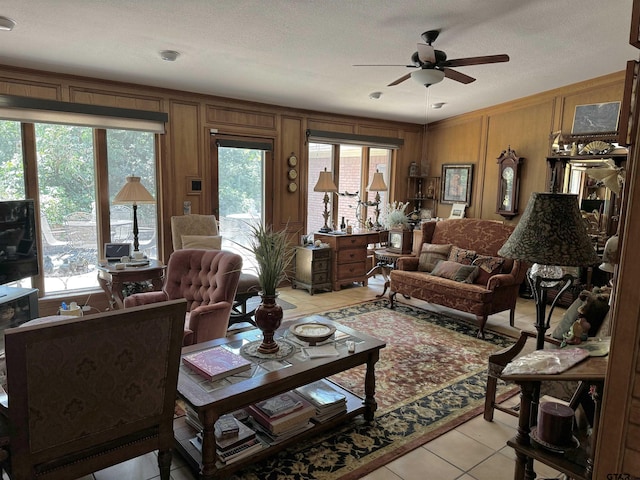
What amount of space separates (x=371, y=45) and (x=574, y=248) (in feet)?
8.42

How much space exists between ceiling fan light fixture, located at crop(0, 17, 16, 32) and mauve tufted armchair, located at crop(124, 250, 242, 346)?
196 centimetres

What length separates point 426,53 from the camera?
3.09 meters

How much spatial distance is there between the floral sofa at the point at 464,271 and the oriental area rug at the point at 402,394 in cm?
29

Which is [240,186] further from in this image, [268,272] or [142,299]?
[268,272]

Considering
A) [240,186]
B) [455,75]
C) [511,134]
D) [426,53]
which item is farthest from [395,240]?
[426,53]

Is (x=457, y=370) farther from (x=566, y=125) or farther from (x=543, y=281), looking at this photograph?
(x=566, y=125)

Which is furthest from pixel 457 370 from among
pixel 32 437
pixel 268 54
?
pixel 268 54

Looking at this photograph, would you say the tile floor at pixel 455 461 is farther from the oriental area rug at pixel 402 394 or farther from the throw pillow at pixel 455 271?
the throw pillow at pixel 455 271

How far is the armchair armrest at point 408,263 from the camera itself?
4910mm

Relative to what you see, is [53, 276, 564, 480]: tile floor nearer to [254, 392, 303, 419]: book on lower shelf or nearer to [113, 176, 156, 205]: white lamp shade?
[254, 392, 303, 419]: book on lower shelf

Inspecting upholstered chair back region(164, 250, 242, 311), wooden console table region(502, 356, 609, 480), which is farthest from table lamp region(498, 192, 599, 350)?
upholstered chair back region(164, 250, 242, 311)

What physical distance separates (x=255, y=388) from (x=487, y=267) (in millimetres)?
3184

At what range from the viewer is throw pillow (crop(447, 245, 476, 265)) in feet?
15.0

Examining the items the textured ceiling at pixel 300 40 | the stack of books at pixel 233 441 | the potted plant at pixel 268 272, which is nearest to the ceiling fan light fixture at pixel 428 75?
the textured ceiling at pixel 300 40
